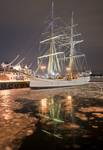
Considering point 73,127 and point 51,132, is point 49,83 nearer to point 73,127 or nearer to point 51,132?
point 73,127

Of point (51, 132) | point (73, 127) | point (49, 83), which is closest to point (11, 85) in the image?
point (49, 83)

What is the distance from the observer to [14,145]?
48.4 feet

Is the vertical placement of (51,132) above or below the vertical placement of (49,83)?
below

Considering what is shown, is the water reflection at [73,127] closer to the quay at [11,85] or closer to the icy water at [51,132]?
the icy water at [51,132]

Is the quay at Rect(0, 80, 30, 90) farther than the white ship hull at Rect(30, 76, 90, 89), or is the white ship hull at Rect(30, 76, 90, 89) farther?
the white ship hull at Rect(30, 76, 90, 89)

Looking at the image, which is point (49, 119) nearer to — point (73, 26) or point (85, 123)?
point (85, 123)

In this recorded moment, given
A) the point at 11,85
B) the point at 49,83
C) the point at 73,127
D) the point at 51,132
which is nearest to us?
the point at 51,132

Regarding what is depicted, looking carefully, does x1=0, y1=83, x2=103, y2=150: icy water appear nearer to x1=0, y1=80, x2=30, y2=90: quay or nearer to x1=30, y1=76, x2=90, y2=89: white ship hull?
x1=0, y1=80, x2=30, y2=90: quay

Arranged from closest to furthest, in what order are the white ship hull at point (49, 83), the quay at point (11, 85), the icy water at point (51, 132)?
the icy water at point (51, 132), the quay at point (11, 85), the white ship hull at point (49, 83)

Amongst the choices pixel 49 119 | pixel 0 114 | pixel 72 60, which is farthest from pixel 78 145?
pixel 72 60

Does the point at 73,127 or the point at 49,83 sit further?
the point at 49,83

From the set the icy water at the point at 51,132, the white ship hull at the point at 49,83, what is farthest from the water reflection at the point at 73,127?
the white ship hull at the point at 49,83

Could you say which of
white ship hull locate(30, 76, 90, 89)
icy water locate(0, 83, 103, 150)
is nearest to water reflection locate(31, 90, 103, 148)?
icy water locate(0, 83, 103, 150)

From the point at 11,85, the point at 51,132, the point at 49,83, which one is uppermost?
the point at 49,83
